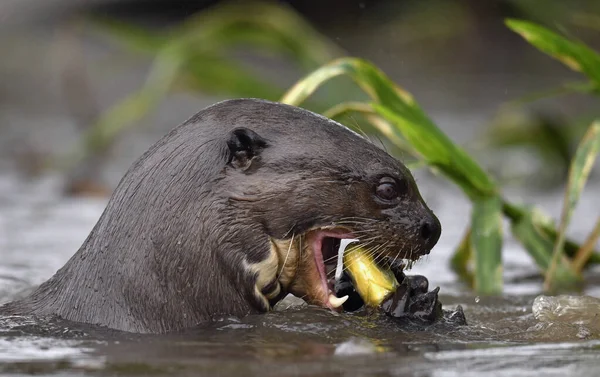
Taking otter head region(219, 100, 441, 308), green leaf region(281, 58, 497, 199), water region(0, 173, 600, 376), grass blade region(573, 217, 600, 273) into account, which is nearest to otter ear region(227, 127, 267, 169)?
otter head region(219, 100, 441, 308)

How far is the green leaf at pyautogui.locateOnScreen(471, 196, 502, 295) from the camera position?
4379mm

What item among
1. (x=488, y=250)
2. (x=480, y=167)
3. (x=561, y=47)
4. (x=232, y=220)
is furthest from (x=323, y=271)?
(x=561, y=47)

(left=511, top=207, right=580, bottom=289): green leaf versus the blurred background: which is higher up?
the blurred background

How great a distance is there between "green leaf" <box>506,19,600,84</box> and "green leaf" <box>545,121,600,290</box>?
0.68ft

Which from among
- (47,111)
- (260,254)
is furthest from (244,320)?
(47,111)

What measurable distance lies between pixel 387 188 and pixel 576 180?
121 cm

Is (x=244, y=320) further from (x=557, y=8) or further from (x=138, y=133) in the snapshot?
(x=138, y=133)

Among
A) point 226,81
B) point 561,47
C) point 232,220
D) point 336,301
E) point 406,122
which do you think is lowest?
point 336,301

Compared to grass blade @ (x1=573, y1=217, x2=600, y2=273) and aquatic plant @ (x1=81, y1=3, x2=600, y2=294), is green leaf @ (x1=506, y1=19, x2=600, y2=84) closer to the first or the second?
aquatic plant @ (x1=81, y1=3, x2=600, y2=294)

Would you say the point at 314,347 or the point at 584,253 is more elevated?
the point at 584,253

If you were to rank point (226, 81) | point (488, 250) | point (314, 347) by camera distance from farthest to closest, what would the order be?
point (226, 81), point (488, 250), point (314, 347)

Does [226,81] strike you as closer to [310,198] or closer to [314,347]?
[310,198]

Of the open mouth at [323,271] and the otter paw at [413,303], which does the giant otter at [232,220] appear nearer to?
the open mouth at [323,271]

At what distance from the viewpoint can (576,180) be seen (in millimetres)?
4375
